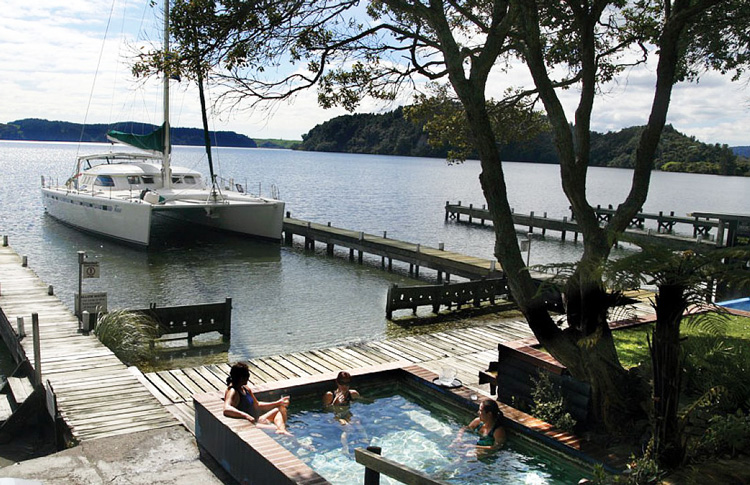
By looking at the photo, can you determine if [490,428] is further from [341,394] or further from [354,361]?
[354,361]

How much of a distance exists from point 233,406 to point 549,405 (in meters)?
3.68

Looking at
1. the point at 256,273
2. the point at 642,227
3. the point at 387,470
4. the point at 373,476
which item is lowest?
the point at 256,273

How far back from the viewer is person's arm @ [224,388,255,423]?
6.94m

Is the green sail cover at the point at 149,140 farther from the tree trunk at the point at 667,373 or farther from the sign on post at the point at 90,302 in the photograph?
the tree trunk at the point at 667,373

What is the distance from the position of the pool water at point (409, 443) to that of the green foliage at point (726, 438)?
1.22 meters

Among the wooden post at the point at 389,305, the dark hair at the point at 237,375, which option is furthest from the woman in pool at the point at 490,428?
the wooden post at the point at 389,305

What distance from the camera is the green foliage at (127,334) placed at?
12.0 m

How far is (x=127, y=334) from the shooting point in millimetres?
12266

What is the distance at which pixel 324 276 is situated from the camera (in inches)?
974

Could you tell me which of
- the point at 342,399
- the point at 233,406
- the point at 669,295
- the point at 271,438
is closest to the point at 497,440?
the point at 342,399

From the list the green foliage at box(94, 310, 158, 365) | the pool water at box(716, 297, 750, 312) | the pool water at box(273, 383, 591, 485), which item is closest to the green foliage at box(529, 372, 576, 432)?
the pool water at box(273, 383, 591, 485)

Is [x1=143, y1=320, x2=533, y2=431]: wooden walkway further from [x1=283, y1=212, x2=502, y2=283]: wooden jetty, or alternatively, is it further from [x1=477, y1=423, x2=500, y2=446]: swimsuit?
[x1=283, y1=212, x2=502, y2=283]: wooden jetty

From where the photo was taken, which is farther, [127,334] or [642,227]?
[642,227]

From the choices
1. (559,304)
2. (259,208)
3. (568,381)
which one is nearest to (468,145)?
(559,304)
